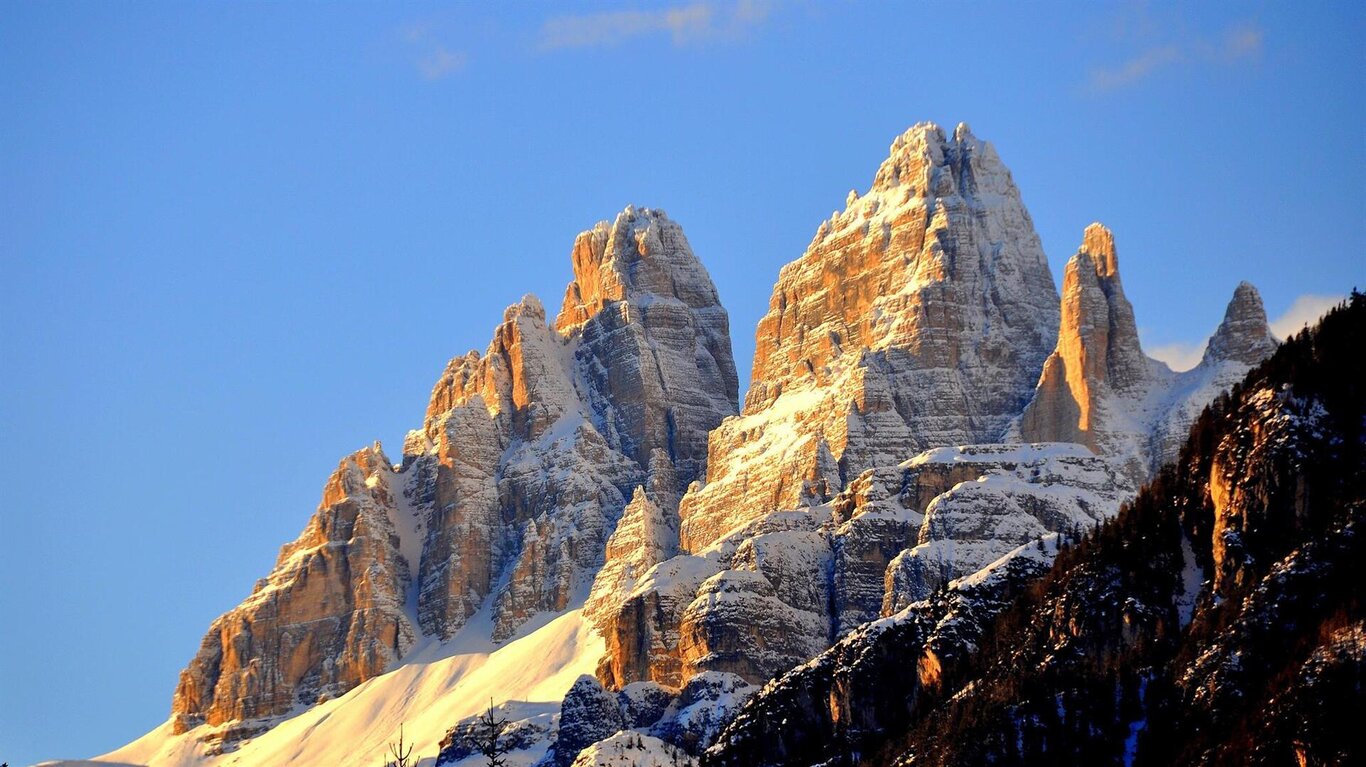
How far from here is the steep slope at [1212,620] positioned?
14238cm

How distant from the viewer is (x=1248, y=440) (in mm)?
158375

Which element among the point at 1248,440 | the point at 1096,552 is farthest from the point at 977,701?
the point at 1248,440

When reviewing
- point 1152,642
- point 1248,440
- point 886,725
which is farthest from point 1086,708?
point 886,725

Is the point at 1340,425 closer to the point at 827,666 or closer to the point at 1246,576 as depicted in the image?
the point at 1246,576

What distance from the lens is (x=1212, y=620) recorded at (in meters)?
154

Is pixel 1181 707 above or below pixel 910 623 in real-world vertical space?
below

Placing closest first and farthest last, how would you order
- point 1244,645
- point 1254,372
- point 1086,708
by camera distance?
point 1244,645 < point 1086,708 < point 1254,372

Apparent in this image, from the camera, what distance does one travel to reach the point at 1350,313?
164000mm

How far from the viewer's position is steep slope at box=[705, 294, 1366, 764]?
467 ft

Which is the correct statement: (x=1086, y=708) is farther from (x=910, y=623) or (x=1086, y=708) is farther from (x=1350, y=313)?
(x=910, y=623)

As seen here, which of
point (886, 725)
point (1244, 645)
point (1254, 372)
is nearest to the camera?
point (1244, 645)

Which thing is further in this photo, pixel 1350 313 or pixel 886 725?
pixel 886 725

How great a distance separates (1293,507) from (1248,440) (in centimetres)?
549

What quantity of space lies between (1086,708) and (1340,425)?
1878cm
